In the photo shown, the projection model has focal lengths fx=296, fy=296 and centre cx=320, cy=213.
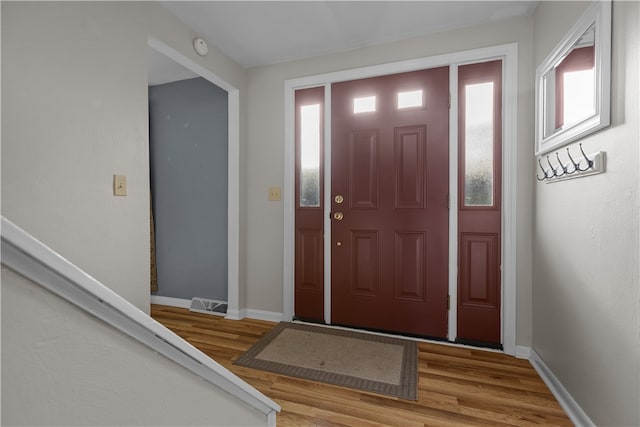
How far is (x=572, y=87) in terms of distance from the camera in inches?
61.9

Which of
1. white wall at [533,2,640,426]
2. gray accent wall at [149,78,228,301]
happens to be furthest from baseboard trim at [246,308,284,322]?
white wall at [533,2,640,426]

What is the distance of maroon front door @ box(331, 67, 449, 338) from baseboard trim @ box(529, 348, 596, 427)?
601 mm

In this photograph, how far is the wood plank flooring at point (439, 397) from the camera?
1501 millimetres

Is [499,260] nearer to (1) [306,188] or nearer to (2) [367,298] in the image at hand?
(2) [367,298]

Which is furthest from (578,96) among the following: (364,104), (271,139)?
(271,139)

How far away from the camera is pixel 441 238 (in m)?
2.36

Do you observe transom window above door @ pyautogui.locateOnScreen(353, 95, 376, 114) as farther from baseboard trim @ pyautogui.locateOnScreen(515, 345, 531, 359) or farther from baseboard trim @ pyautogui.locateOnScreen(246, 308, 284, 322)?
baseboard trim @ pyautogui.locateOnScreen(515, 345, 531, 359)

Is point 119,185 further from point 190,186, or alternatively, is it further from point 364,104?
point 364,104

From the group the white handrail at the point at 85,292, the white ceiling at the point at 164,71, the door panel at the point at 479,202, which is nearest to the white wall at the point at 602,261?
the door panel at the point at 479,202

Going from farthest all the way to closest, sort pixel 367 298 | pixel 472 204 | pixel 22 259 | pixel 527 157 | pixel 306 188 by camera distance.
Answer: pixel 306 188, pixel 367 298, pixel 472 204, pixel 527 157, pixel 22 259

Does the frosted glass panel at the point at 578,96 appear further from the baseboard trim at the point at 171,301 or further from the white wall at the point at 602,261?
the baseboard trim at the point at 171,301

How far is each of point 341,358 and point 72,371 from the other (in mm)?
1986

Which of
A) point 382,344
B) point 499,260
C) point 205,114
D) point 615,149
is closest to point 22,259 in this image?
point 615,149

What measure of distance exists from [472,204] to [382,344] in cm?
129
